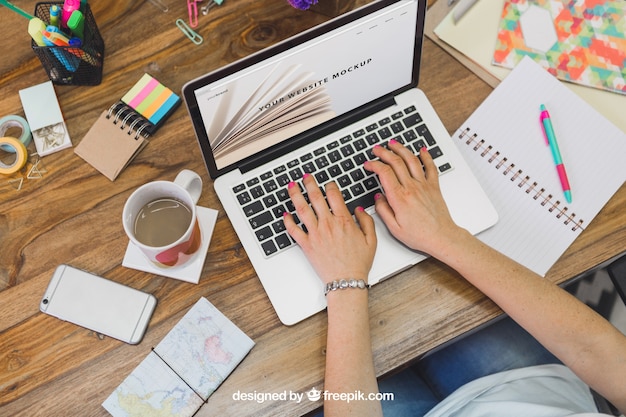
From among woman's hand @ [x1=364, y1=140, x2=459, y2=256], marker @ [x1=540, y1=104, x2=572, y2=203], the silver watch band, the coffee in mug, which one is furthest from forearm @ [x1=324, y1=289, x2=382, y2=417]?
marker @ [x1=540, y1=104, x2=572, y2=203]

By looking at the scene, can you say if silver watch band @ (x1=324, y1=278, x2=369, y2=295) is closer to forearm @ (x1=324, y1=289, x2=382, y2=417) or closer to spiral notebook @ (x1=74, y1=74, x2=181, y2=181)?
forearm @ (x1=324, y1=289, x2=382, y2=417)

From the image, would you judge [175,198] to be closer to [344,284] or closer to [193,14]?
[344,284]

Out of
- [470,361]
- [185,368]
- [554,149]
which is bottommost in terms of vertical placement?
[470,361]

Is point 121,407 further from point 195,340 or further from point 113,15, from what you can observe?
point 113,15

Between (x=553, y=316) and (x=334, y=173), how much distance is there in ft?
1.32

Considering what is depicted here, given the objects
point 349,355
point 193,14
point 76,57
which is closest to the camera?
point 349,355

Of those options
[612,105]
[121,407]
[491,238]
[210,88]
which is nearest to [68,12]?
[210,88]

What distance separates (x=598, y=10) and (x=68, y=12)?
945 mm

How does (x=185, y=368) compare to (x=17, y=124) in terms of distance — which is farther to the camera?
(x=17, y=124)

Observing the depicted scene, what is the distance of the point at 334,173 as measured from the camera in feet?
2.88

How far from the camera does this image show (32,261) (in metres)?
0.85

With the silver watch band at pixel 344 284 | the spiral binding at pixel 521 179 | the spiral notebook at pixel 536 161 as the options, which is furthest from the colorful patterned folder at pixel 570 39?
the silver watch band at pixel 344 284

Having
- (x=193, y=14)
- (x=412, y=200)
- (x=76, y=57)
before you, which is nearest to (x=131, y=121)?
(x=76, y=57)

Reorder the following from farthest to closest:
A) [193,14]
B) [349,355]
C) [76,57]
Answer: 1. [193,14]
2. [76,57]
3. [349,355]
